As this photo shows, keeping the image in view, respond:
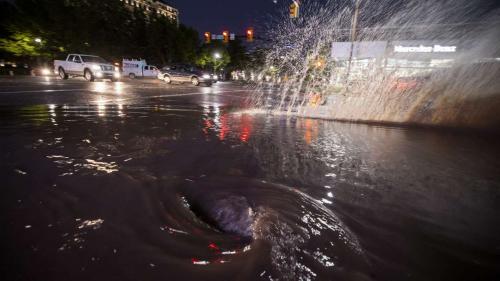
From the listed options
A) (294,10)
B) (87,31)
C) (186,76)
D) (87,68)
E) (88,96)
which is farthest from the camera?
(87,31)

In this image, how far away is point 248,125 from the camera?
22.4 ft

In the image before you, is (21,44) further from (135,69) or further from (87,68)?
(87,68)

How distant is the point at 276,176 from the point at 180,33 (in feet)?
171

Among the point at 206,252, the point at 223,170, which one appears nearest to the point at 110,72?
the point at 223,170

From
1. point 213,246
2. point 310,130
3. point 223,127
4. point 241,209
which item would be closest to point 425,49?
point 310,130

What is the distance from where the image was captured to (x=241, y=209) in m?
2.59

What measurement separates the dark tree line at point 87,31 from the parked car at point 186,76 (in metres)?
15.7

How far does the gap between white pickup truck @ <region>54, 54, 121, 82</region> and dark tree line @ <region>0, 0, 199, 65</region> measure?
49.2 ft

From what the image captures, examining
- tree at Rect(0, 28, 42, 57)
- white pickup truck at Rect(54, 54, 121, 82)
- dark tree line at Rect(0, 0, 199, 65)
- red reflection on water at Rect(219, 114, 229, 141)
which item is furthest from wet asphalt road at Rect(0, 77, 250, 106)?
dark tree line at Rect(0, 0, 199, 65)

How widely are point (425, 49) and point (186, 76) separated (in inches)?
1032

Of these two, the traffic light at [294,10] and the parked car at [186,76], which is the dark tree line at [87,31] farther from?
the traffic light at [294,10]

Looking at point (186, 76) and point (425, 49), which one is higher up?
point (425, 49)

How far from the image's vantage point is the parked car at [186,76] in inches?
1001

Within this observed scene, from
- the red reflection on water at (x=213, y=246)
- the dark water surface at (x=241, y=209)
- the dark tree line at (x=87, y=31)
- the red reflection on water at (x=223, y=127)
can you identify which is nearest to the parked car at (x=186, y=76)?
the dark tree line at (x=87, y=31)
